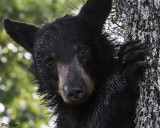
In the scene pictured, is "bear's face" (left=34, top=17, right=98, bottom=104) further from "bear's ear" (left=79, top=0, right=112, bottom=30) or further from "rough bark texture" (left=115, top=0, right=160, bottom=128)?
"rough bark texture" (left=115, top=0, right=160, bottom=128)

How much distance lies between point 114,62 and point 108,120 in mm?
811

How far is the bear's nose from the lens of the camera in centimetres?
440

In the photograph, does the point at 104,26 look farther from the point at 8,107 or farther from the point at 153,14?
the point at 8,107

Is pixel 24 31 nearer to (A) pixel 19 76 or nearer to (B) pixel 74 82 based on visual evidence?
(B) pixel 74 82

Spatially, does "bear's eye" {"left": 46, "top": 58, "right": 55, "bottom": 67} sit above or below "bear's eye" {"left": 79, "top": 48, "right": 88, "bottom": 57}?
above

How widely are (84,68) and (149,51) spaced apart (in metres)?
1.24

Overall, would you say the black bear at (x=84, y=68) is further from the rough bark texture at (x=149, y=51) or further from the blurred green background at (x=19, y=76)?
the blurred green background at (x=19, y=76)

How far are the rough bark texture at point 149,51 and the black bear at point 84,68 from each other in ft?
0.47

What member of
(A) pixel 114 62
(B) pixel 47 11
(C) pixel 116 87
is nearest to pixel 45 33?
(A) pixel 114 62

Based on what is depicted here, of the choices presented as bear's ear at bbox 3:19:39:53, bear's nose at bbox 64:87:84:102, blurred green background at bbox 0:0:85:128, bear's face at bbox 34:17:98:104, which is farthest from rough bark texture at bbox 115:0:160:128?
blurred green background at bbox 0:0:85:128

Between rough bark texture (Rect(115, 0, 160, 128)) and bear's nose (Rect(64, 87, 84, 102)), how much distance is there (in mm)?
774

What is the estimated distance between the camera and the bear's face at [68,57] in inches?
179

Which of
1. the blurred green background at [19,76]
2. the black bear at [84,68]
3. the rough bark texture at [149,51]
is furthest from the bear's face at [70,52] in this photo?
the blurred green background at [19,76]

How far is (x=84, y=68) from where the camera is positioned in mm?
4887
